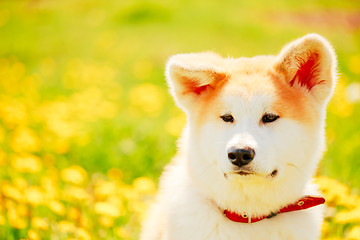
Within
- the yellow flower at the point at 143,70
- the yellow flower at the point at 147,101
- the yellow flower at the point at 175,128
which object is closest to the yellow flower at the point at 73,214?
the yellow flower at the point at 175,128

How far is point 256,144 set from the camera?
2.43m

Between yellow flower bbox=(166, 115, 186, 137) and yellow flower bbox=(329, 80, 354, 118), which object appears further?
yellow flower bbox=(329, 80, 354, 118)

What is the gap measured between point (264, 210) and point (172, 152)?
227 cm

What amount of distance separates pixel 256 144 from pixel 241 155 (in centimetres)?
13

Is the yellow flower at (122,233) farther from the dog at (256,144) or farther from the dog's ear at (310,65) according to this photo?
the dog's ear at (310,65)

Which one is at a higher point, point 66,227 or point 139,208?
point 139,208

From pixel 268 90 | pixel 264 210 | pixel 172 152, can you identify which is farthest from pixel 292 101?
pixel 172 152

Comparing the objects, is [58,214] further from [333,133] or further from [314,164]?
[333,133]

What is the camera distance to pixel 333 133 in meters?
5.10

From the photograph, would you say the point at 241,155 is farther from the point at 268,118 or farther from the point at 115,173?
the point at 115,173

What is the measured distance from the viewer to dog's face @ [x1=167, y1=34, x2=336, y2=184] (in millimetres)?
2482

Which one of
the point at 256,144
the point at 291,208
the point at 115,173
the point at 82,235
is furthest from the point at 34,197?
the point at 291,208

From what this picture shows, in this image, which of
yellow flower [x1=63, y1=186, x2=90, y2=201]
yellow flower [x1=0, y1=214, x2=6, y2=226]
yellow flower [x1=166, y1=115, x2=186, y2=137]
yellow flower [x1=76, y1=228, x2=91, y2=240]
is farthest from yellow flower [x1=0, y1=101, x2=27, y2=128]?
yellow flower [x1=76, y1=228, x2=91, y2=240]

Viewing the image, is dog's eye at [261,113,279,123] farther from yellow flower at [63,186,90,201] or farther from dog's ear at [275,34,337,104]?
yellow flower at [63,186,90,201]
